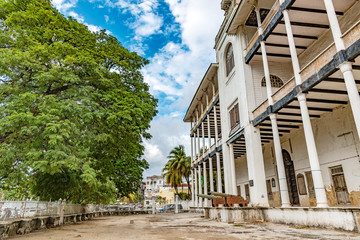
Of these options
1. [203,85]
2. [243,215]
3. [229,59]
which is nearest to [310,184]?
[243,215]

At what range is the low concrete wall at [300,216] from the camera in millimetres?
6711

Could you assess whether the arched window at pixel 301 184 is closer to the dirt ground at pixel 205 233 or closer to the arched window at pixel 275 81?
the dirt ground at pixel 205 233

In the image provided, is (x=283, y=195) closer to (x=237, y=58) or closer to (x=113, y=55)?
(x=237, y=58)

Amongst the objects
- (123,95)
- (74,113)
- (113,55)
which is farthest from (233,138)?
(74,113)

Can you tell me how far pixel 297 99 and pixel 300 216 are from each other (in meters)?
4.93

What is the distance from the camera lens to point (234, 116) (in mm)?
17375

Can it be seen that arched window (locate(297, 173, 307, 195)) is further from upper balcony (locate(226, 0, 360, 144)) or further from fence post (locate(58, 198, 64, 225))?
fence post (locate(58, 198, 64, 225))

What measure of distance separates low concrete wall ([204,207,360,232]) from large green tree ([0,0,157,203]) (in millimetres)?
6529

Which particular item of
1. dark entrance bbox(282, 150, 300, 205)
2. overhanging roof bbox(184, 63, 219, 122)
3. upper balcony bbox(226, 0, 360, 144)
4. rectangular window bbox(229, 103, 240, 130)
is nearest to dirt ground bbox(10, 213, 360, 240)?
upper balcony bbox(226, 0, 360, 144)

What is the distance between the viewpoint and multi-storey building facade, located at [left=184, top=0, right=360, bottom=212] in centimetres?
849

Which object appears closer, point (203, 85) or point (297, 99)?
point (297, 99)

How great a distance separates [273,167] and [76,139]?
14368 millimetres

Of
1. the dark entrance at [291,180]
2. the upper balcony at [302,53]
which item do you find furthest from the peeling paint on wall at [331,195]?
the upper balcony at [302,53]

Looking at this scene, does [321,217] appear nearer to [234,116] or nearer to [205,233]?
[205,233]
